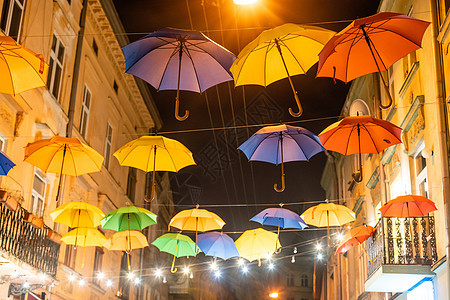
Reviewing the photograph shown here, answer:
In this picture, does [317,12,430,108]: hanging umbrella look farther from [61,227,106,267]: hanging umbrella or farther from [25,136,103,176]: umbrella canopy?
[61,227,106,267]: hanging umbrella

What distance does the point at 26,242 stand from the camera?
46.1ft

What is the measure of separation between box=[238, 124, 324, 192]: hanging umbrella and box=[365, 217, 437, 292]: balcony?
9.59ft

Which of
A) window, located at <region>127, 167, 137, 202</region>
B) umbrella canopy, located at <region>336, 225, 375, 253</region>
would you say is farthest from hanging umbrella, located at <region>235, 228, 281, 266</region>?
window, located at <region>127, 167, 137, 202</region>

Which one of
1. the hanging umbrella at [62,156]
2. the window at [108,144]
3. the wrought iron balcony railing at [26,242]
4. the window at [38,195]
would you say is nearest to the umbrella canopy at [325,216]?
the hanging umbrella at [62,156]

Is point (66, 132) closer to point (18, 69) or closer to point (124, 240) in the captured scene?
point (124, 240)

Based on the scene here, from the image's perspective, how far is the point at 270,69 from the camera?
1118 centimetres

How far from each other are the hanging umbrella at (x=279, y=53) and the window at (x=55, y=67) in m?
9.11

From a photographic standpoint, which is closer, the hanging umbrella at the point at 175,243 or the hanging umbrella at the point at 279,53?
the hanging umbrella at the point at 279,53

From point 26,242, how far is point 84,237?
2706 mm

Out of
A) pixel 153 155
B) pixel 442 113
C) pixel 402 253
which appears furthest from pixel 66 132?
pixel 442 113

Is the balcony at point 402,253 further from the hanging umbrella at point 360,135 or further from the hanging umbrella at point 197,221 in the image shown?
the hanging umbrella at point 197,221

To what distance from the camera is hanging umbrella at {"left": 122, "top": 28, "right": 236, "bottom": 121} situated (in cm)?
1096

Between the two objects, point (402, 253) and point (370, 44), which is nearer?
point (370, 44)

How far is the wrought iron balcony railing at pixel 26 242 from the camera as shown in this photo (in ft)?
42.2
